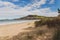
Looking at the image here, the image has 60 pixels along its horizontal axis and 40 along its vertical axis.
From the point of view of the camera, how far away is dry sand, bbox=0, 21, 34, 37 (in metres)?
2.33

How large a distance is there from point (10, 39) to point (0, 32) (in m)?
0.18

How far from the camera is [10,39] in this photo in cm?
233

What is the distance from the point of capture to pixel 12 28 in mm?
2393

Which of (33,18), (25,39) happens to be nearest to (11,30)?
(25,39)

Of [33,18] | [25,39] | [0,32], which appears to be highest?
[33,18]

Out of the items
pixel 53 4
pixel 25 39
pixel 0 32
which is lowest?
pixel 25 39

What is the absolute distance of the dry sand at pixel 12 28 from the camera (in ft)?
7.64

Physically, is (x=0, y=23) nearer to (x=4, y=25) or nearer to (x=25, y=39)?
(x=4, y=25)

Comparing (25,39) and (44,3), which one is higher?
(44,3)

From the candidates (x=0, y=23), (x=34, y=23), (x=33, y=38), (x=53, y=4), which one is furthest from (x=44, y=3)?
(x=0, y=23)

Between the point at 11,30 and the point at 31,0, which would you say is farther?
the point at 31,0

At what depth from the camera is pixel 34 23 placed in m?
2.50

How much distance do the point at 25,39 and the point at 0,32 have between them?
0.39 metres

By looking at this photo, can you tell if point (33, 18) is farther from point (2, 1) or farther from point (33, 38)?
point (2, 1)
